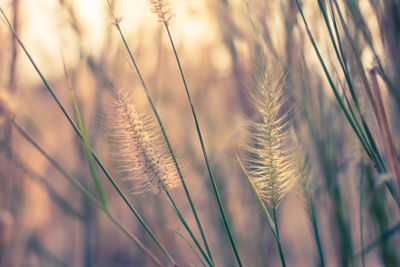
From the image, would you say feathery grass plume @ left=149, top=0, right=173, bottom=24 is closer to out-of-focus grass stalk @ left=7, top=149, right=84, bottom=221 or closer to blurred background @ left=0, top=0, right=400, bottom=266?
blurred background @ left=0, top=0, right=400, bottom=266

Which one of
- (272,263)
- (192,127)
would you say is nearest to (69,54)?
(192,127)

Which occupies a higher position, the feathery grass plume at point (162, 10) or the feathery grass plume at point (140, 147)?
the feathery grass plume at point (162, 10)

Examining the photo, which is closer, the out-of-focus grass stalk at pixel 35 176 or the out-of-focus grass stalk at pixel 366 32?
the out-of-focus grass stalk at pixel 366 32

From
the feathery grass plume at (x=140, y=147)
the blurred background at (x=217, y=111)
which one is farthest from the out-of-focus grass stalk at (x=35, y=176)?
the feathery grass plume at (x=140, y=147)

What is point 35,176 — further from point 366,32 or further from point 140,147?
point 366,32

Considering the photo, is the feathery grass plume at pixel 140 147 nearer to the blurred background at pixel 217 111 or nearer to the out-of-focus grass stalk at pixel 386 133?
the blurred background at pixel 217 111

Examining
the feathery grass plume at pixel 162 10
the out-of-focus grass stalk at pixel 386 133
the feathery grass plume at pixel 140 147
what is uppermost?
the feathery grass plume at pixel 162 10

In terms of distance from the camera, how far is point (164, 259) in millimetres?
1062

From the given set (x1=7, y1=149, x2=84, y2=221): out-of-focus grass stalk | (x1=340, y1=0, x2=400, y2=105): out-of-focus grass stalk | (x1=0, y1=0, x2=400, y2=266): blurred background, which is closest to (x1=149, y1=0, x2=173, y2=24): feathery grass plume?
(x1=0, y1=0, x2=400, y2=266): blurred background

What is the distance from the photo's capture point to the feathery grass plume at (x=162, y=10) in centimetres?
39

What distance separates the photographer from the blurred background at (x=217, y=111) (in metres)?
0.53

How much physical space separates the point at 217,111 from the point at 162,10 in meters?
0.98

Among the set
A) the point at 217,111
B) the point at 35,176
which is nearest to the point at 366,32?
the point at 35,176

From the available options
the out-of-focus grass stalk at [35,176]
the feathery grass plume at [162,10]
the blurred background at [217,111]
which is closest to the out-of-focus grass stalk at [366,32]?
Answer: the blurred background at [217,111]
